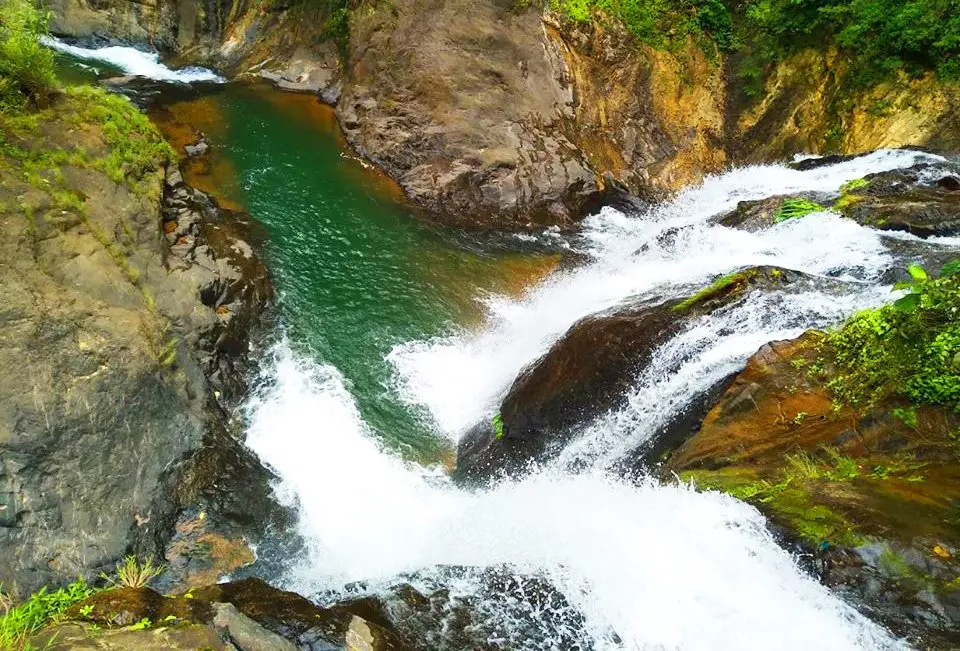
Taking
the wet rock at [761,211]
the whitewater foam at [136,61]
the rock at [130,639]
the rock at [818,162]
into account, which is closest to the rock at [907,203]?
the wet rock at [761,211]

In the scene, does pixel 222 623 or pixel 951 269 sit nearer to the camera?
pixel 222 623

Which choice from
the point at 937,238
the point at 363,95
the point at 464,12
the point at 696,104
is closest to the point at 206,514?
the point at 937,238

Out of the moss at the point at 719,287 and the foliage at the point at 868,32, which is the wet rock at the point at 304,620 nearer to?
the moss at the point at 719,287

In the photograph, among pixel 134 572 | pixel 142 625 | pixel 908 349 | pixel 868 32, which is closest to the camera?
pixel 142 625

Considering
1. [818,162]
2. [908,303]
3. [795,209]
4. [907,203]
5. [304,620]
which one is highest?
[818,162]

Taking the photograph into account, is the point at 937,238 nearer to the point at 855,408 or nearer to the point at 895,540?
the point at 855,408

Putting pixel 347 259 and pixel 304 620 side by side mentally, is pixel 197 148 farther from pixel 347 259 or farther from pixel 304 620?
pixel 304 620

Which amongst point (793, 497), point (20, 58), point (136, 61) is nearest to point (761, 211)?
point (793, 497)
